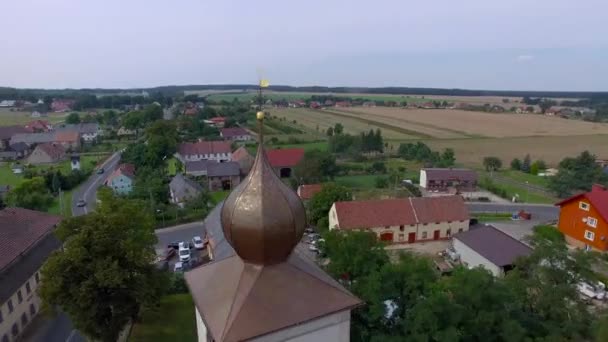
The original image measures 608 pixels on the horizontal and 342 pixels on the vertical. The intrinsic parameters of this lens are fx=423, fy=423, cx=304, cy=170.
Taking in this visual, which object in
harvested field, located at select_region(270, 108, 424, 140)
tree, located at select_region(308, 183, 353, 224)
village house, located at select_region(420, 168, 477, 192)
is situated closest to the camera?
tree, located at select_region(308, 183, 353, 224)

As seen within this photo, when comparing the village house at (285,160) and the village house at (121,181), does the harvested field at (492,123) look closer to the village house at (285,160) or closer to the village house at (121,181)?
the village house at (285,160)

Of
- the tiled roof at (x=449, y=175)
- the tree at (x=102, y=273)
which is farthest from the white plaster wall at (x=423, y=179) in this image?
the tree at (x=102, y=273)

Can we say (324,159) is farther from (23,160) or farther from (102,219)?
(23,160)

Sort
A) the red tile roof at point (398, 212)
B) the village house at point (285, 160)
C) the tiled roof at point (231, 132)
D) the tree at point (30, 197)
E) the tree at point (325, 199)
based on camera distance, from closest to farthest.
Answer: the red tile roof at point (398, 212) → the tree at point (325, 199) → the tree at point (30, 197) → the village house at point (285, 160) → the tiled roof at point (231, 132)

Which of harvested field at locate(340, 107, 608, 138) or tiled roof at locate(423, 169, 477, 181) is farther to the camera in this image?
harvested field at locate(340, 107, 608, 138)

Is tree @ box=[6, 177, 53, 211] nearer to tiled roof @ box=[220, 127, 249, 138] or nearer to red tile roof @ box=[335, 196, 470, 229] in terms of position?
red tile roof @ box=[335, 196, 470, 229]

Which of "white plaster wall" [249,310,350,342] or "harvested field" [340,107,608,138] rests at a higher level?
"white plaster wall" [249,310,350,342]

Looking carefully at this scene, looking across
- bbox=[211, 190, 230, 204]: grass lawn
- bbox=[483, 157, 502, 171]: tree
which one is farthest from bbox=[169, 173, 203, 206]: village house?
bbox=[483, 157, 502, 171]: tree

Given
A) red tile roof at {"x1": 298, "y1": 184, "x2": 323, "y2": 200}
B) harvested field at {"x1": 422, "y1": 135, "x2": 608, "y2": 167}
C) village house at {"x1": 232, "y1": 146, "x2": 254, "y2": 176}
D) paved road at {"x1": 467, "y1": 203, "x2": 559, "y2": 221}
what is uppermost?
village house at {"x1": 232, "y1": 146, "x2": 254, "y2": 176}
